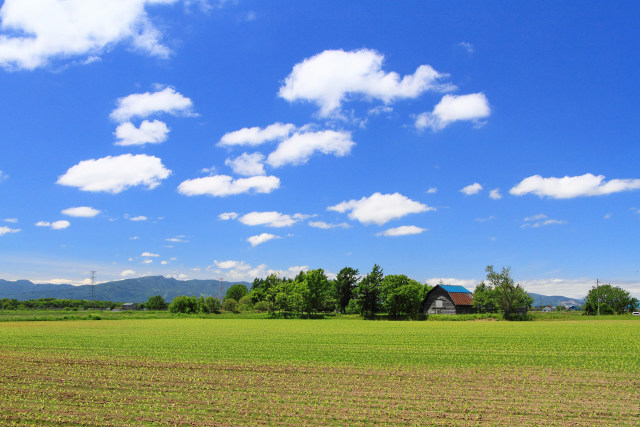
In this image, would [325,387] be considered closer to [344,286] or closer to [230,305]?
[344,286]

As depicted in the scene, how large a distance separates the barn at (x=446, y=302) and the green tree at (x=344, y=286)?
69.0 feet

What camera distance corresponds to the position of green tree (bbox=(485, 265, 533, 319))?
301 ft

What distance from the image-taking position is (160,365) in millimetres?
23750

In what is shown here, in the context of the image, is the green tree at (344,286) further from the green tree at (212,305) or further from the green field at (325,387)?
the green field at (325,387)

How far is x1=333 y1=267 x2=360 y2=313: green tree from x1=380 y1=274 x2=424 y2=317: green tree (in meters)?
22.8

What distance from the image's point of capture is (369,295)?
9956cm

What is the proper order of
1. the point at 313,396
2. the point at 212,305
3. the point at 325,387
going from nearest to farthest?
the point at 313,396, the point at 325,387, the point at 212,305

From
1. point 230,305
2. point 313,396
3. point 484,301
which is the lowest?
point 230,305

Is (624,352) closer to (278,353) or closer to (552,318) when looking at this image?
(278,353)

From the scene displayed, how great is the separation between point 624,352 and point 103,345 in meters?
39.2

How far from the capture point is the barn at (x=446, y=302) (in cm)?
11094

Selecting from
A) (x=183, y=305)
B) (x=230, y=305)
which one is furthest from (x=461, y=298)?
(x=230, y=305)

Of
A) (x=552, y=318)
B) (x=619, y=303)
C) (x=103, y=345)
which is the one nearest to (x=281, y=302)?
(x=552, y=318)

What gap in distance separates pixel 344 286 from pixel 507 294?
44351mm
